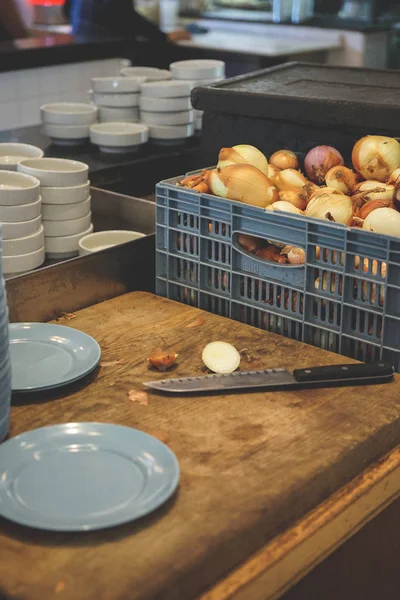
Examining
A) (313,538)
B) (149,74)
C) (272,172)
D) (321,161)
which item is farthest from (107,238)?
(149,74)

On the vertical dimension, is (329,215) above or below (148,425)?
above

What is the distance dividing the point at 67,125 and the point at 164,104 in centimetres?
33

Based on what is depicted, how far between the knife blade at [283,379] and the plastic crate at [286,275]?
80 mm

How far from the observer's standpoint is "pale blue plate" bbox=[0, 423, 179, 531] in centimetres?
105

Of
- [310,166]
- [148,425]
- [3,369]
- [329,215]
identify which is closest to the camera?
[3,369]

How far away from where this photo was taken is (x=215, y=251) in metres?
1.71

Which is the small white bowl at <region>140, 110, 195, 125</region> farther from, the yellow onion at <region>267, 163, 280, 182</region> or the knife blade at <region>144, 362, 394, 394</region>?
the knife blade at <region>144, 362, 394, 394</region>

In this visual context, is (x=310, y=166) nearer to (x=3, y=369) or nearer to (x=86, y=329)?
→ (x=86, y=329)

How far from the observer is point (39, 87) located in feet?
13.6

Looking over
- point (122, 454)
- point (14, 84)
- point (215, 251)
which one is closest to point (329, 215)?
point (215, 251)

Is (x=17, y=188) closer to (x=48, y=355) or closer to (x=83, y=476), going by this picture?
(x=48, y=355)

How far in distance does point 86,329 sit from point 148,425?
1.38ft

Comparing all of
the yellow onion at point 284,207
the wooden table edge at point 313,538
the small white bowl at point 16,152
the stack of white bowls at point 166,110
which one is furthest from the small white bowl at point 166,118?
the wooden table edge at point 313,538

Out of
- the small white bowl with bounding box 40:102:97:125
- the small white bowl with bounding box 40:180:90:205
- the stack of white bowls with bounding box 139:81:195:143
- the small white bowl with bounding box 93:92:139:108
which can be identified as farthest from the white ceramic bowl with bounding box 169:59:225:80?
the small white bowl with bounding box 40:180:90:205
